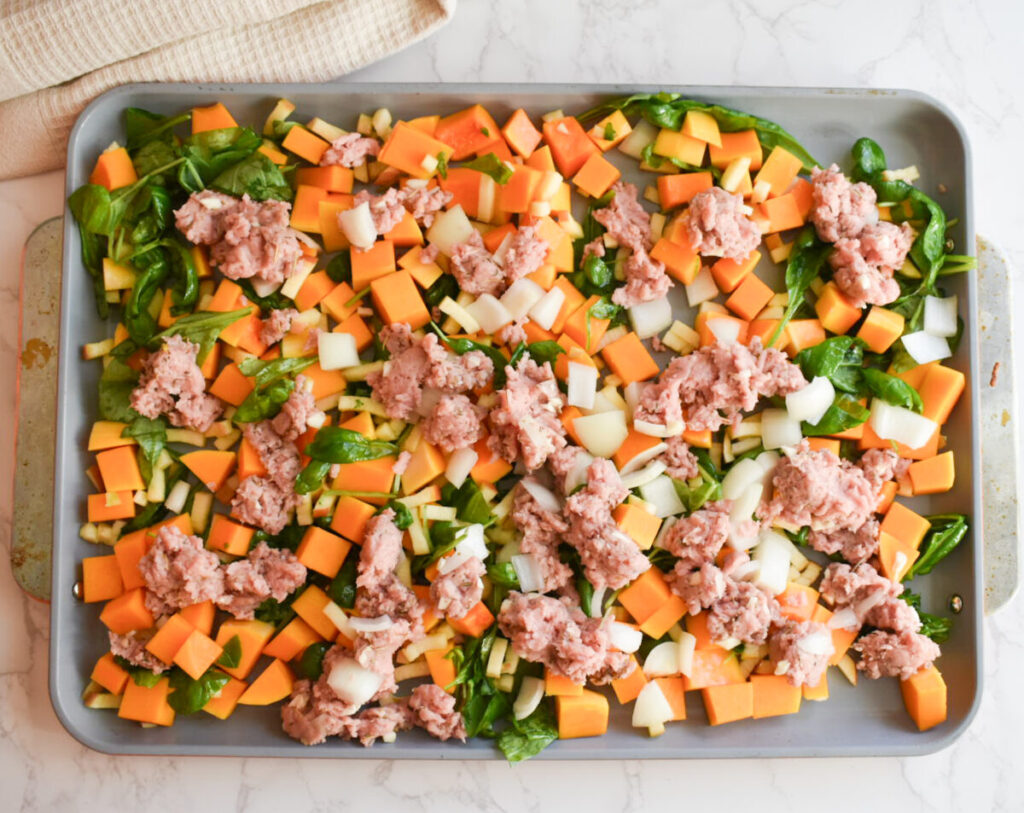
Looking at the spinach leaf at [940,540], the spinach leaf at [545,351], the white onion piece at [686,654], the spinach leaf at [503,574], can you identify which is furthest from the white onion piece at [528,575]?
the spinach leaf at [940,540]

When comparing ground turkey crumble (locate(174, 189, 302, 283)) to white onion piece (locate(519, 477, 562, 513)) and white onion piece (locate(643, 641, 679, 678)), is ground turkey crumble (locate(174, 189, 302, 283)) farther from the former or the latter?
white onion piece (locate(643, 641, 679, 678))

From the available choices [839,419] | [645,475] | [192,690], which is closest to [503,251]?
[645,475]

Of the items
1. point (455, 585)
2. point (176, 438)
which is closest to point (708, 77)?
point (455, 585)

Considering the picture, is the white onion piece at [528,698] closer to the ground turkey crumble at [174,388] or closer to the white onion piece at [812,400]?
the white onion piece at [812,400]

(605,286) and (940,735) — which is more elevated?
(605,286)

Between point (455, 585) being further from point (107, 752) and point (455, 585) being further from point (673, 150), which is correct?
point (673, 150)

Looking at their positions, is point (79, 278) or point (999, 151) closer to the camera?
point (79, 278)

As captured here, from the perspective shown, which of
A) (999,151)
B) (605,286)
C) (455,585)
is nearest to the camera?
(455,585)

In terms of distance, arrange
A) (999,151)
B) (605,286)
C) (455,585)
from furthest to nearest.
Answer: (999,151) < (605,286) < (455,585)
